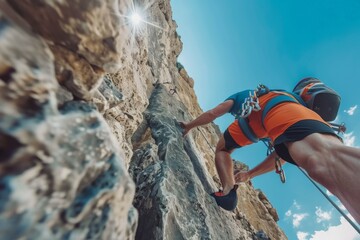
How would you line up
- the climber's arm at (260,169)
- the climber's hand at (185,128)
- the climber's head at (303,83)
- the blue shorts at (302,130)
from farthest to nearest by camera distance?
1. the climber's hand at (185,128)
2. the climber's arm at (260,169)
3. the climber's head at (303,83)
4. the blue shorts at (302,130)

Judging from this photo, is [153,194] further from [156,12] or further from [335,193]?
[156,12]

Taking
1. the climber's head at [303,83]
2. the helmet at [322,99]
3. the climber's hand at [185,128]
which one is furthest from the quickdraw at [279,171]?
the climber's hand at [185,128]

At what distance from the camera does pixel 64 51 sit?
4.30ft

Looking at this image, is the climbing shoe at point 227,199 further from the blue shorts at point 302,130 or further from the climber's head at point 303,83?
the climber's head at point 303,83

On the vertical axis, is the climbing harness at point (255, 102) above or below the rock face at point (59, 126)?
above

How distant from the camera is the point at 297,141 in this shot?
7.84ft

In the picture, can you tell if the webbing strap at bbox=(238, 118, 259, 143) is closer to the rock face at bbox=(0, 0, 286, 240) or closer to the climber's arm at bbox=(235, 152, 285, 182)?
the climber's arm at bbox=(235, 152, 285, 182)

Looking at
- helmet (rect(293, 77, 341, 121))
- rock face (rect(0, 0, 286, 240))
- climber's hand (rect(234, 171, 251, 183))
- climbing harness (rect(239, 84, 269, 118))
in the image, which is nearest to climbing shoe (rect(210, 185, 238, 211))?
climber's hand (rect(234, 171, 251, 183))

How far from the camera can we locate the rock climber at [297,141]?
1886mm

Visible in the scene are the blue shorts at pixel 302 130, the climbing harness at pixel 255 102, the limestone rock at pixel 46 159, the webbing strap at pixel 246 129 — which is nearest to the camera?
the limestone rock at pixel 46 159

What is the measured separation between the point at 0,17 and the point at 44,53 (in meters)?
0.21

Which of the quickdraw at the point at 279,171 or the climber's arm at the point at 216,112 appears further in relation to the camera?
the climber's arm at the point at 216,112

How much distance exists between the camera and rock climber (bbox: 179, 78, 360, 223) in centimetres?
189

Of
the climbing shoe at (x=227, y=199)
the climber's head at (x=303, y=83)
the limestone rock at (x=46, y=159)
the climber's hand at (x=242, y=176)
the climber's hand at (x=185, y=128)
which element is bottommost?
the limestone rock at (x=46, y=159)
